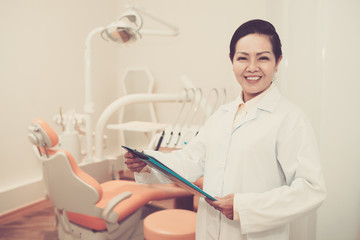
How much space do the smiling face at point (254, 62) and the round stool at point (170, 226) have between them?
2.59 ft

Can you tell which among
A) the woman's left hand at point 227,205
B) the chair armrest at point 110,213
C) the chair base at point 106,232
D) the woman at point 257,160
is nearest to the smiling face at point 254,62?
the woman at point 257,160

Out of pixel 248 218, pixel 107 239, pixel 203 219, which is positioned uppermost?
pixel 248 218

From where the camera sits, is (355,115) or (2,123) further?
(2,123)

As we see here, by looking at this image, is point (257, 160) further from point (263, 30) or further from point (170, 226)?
point (170, 226)

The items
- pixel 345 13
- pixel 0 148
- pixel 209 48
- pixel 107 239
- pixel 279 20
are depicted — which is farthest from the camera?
pixel 209 48

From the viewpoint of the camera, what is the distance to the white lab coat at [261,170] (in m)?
0.72

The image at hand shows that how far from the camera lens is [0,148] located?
8.26 feet

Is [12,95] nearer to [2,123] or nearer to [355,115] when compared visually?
[2,123]

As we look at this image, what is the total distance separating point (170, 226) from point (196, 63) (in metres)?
2.30

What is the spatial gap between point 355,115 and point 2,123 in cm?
292

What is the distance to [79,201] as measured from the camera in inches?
55.1

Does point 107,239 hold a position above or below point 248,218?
below

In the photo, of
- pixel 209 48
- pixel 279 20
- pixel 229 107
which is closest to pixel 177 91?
pixel 209 48

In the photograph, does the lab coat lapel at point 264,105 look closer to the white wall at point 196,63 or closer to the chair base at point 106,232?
the white wall at point 196,63
